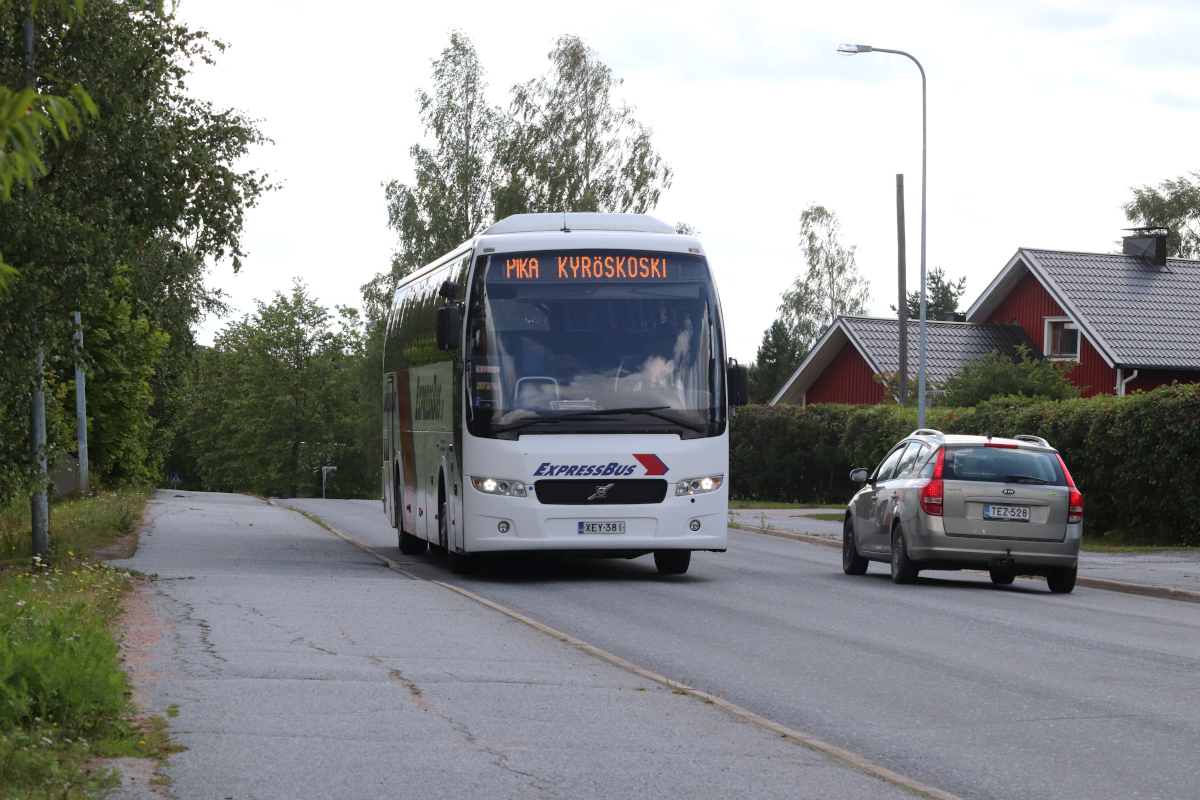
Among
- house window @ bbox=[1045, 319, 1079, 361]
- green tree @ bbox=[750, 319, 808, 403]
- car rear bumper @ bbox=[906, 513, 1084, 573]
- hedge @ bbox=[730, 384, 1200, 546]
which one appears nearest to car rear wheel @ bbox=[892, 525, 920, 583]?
car rear bumper @ bbox=[906, 513, 1084, 573]

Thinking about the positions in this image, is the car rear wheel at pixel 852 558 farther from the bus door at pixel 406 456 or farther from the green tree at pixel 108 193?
the green tree at pixel 108 193

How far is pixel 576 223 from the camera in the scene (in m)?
17.4

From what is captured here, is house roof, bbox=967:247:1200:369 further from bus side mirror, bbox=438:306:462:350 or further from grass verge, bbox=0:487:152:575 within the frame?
bus side mirror, bbox=438:306:462:350

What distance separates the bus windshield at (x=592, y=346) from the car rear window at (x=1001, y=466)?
2.64m

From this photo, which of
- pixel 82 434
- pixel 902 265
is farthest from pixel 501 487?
pixel 82 434

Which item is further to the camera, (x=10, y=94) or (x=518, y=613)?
(x=518, y=613)

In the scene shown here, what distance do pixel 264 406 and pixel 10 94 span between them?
9661 centimetres

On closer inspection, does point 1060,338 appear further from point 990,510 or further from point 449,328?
point 449,328

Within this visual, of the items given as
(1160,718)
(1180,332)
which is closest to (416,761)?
(1160,718)

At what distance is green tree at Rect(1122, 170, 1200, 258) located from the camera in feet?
236

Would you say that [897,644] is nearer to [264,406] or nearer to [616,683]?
[616,683]

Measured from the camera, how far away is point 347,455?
3981 inches

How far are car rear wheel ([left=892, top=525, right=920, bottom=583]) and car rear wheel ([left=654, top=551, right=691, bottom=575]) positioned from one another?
2356 millimetres

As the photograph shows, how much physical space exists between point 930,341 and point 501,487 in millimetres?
36635
